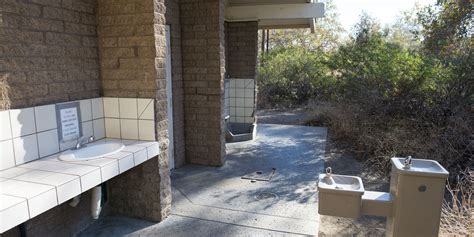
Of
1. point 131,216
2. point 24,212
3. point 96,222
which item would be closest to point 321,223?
point 131,216

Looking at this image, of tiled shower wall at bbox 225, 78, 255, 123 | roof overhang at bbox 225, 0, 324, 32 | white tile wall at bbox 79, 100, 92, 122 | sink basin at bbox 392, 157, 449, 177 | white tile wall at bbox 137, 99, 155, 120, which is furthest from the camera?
tiled shower wall at bbox 225, 78, 255, 123

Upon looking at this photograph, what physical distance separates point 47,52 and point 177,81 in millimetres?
2277

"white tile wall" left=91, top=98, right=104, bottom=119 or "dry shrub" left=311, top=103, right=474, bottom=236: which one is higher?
"white tile wall" left=91, top=98, right=104, bottom=119

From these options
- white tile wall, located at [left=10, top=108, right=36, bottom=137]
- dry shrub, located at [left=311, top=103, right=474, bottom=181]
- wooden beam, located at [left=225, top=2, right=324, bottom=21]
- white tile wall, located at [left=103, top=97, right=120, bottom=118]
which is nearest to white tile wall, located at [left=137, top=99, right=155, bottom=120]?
white tile wall, located at [left=103, top=97, right=120, bottom=118]

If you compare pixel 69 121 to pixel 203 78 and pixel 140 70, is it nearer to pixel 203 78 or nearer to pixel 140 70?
pixel 140 70

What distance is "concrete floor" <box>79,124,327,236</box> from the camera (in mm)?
3020

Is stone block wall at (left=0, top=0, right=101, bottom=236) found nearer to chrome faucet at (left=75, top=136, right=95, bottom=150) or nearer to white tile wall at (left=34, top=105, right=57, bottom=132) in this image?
white tile wall at (left=34, top=105, right=57, bottom=132)

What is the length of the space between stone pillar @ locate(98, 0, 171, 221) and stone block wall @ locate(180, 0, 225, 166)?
158 cm

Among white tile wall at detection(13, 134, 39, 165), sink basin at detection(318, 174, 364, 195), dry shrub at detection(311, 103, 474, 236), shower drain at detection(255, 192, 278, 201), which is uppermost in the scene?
white tile wall at detection(13, 134, 39, 165)

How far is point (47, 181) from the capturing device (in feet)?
6.56

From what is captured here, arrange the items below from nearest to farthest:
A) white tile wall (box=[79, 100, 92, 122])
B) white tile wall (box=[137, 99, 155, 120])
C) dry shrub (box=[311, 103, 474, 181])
→ white tile wall (box=[79, 100, 92, 122]), white tile wall (box=[137, 99, 155, 120]), dry shrub (box=[311, 103, 474, 181])

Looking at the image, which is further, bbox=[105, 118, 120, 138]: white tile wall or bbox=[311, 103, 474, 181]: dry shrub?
bbox=[311, 103, 474, 181]: dry shrub

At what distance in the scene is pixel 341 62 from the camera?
7.10 meters

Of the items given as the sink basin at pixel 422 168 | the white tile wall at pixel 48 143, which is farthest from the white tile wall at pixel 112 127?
the sink basin at pixel 422 168
